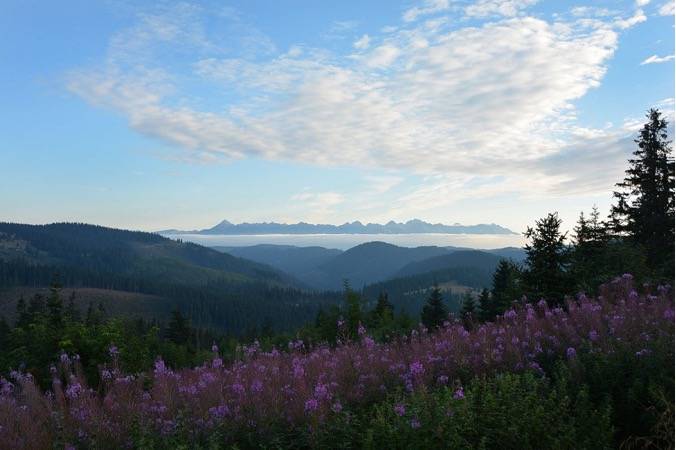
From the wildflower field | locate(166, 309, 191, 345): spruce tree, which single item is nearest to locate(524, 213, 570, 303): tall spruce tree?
the wildflower field

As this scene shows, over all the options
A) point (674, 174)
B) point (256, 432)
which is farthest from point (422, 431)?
point (674, 174)

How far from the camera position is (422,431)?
4.32 meters

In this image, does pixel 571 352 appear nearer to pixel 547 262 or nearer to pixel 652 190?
pixel 547 262

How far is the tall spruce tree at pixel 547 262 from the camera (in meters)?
13.7

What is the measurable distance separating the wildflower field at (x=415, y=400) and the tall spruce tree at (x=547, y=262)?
6.40m

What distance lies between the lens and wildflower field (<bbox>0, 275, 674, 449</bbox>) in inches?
178

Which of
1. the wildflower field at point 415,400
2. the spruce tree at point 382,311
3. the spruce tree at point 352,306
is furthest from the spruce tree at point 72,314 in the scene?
the spruce tree at point 382,311

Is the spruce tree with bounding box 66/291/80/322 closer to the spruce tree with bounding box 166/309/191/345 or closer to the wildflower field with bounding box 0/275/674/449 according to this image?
the wildflower field with bounding box 0/275/674/449

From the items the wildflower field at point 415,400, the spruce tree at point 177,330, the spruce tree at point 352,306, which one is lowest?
the spruce tree at point 177,330

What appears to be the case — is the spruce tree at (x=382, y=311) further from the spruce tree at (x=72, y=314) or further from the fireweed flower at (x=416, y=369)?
the fireweed flower at (x=416, y=369)

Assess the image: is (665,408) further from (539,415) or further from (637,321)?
(637,321)

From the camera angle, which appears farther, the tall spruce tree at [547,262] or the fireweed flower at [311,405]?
the tall spruce tree at [547,262]

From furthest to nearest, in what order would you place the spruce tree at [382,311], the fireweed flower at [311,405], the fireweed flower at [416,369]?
the spruce tree at [382,311], the fireweed flower at [416,369], the fireweed flower at [311,405]

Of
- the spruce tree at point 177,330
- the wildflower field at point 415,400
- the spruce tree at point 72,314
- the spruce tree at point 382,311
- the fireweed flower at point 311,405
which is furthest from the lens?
the spruce tree at point 177,330
